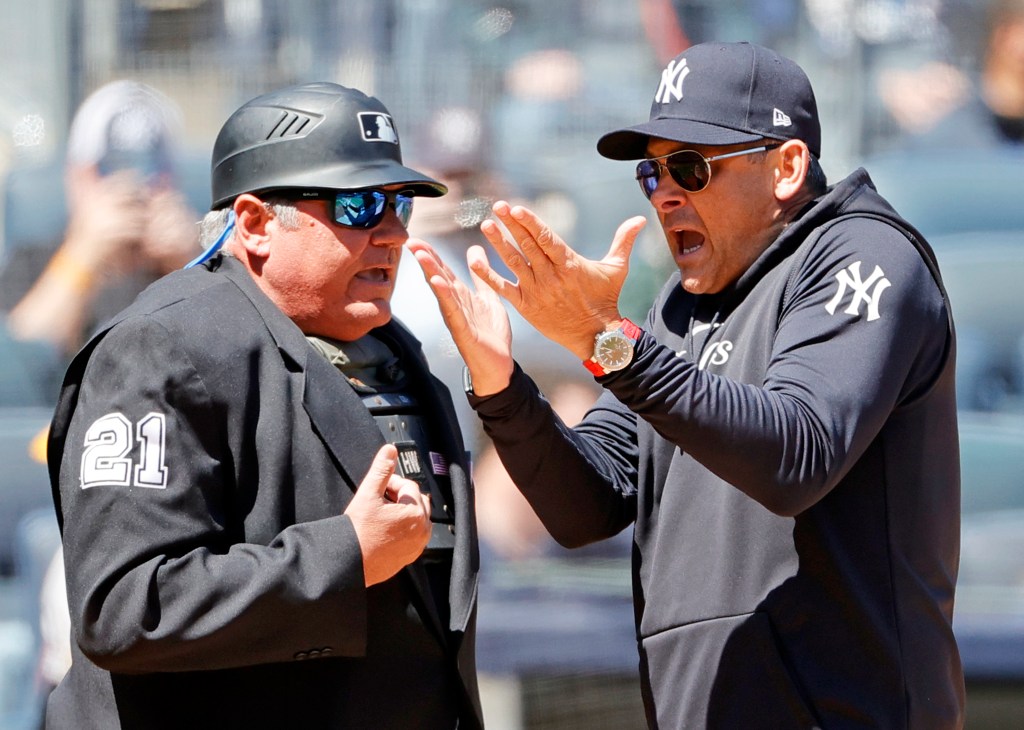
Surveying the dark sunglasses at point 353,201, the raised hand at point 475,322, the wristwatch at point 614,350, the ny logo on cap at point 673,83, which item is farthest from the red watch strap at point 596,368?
the ny logo on cap at point 673,83

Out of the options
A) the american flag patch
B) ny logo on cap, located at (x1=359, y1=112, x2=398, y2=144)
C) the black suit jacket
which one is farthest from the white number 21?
ny logo on cap, located at (x1=359, y1=112, x2=398, y2=144)

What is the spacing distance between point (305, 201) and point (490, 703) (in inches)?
100.0

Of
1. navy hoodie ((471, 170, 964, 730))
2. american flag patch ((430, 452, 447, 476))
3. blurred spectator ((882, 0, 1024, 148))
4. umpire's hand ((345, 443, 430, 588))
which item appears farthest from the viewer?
blurred spectator ((882, 0, 1024, 148))

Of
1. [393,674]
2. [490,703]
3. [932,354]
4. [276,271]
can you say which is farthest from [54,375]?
[932,354]

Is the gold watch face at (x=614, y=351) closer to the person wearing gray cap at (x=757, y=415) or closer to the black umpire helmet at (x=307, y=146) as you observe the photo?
the person wearing gray cap at (x=757, y=415)

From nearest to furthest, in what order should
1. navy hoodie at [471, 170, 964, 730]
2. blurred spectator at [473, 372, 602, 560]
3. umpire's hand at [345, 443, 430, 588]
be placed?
navy hoodie at [471, 170, 964, 730], umpire's hand at [345, 443, 430, 588], blurred spectator at [473, 372, 602, 560]

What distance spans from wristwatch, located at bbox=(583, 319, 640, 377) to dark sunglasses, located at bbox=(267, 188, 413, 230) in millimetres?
634

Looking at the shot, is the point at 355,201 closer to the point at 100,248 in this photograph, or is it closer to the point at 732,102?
the point at 732,102

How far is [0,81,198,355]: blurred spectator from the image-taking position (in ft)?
15.2

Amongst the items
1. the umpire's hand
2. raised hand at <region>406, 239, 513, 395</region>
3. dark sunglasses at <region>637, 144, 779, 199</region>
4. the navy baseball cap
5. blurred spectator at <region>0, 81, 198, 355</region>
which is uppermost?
the navy baseball cap

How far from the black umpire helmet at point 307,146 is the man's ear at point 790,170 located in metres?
0.71

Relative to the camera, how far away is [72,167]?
466 cm

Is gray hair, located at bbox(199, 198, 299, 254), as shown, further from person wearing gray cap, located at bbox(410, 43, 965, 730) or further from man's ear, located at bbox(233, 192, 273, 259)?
person wearing gray cap, located at bbox(410, 43, 965, 730)

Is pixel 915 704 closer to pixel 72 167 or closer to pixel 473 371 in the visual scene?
pixel 473 371
